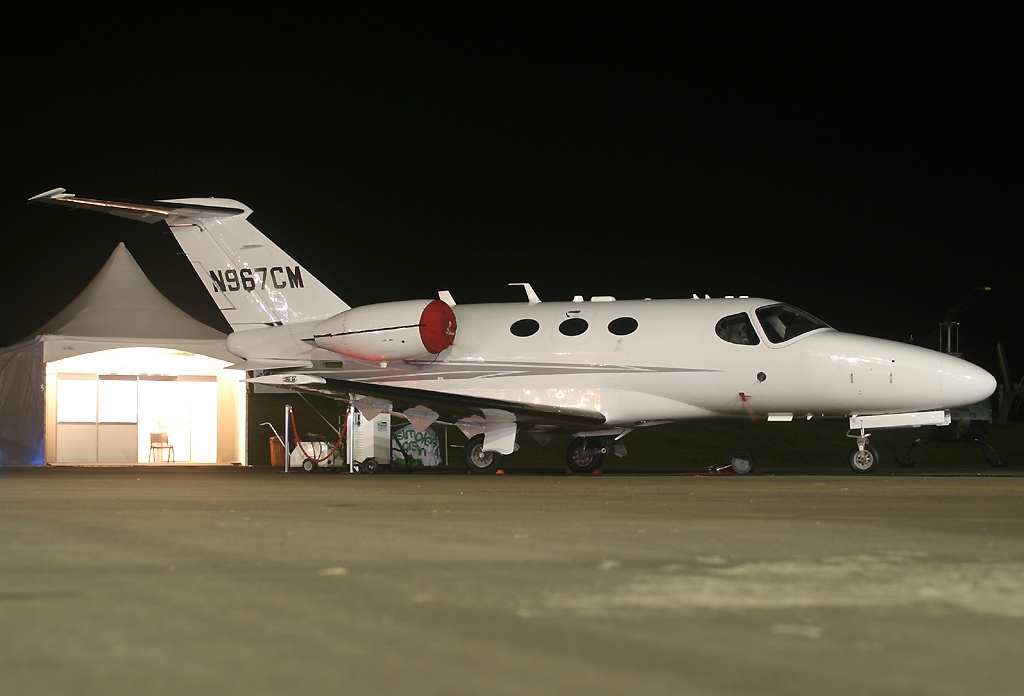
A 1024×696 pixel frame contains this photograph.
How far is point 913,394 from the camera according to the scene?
51.5 feet

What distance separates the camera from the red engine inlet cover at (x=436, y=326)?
57.4 ft

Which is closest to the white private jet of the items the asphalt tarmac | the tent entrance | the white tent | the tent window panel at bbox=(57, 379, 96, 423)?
the white tent

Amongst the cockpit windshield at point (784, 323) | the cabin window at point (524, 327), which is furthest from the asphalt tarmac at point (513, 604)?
the cabin window at point (524, 327)

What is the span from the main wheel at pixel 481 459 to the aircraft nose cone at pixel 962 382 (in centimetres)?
672

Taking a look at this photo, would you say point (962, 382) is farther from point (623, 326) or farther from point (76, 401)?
point (76, 401)

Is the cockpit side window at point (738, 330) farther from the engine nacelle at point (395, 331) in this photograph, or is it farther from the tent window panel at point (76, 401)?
the tent window panel at point (76, 401)

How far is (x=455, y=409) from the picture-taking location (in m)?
16.5

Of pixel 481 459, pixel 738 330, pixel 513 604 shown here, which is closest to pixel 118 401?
pixel 481 459

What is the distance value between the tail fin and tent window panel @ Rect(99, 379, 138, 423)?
31.8ft

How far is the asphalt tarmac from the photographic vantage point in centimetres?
254

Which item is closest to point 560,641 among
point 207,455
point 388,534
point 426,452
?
point 388,534

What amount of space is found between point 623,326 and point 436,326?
9.73ft

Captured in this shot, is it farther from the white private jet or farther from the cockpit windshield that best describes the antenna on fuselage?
the cockpit windshield

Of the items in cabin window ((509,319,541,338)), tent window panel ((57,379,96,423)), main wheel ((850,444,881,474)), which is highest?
cabin window ((509,319,541,338))
